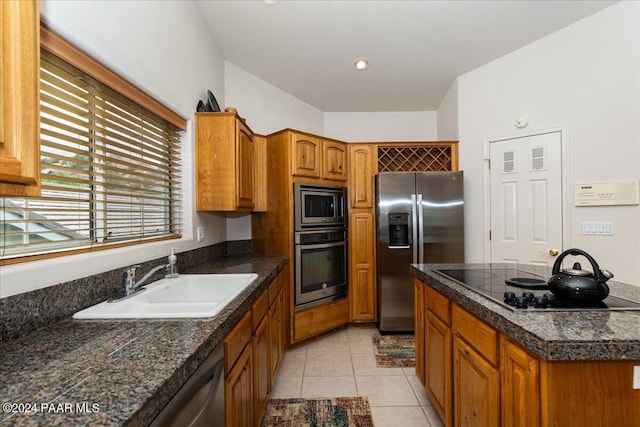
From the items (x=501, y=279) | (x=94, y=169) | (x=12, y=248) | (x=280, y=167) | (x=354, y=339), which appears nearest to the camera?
(x=12, y=248)

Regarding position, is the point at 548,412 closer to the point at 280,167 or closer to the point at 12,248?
the point at 12,248

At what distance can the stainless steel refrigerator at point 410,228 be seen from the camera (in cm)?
309

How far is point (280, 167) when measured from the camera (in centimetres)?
283

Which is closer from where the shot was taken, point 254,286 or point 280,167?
point 254,286

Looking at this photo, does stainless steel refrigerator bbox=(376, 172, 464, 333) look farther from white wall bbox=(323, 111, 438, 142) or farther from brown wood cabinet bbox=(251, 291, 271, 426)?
brown wood cabinet bbox=(251, 291, 271, 426)

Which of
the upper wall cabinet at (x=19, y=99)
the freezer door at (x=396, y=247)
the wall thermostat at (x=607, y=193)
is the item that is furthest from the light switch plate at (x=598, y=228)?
the upper wall cabinet at (x=19, y=99)

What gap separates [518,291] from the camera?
1.32 metres

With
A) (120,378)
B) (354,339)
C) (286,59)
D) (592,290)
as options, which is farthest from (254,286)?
(286,59)

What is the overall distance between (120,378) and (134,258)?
100 centimetres

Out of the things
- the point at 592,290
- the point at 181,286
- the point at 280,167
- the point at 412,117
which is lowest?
the point at 181,286

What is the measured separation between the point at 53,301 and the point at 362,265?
8.85 feet

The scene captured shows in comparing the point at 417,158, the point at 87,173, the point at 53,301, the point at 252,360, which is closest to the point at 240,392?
the point at 252,360

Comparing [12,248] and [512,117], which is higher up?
[512,117]

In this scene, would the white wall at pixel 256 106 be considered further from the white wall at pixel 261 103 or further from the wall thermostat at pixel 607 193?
the wall thermostat at pixel 607 193
